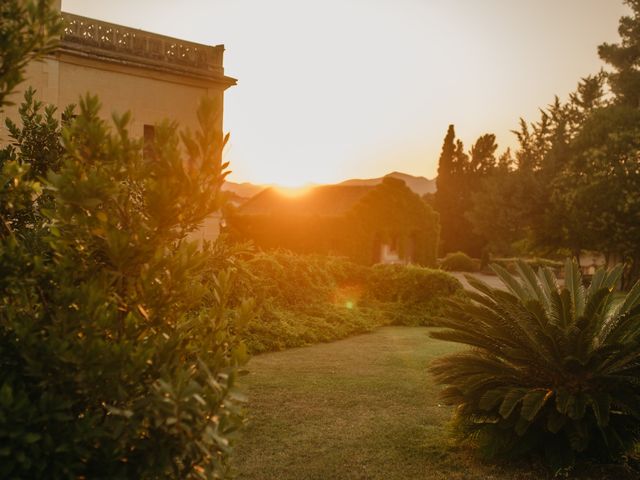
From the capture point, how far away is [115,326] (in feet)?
9.13

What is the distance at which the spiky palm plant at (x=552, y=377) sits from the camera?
4.97 meters

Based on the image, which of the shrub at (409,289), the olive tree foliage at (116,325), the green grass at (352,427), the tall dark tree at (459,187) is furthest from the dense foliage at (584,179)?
the olive tree foliage at (116,325)

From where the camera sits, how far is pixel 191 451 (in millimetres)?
2555

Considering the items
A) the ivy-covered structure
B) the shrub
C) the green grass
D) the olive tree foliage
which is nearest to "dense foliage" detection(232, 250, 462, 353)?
the shrub

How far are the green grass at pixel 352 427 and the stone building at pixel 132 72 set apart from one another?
38.4 feet

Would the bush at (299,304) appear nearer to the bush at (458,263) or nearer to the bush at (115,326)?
the bush at (115,326)

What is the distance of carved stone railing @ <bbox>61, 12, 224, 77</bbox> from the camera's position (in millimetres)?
18984

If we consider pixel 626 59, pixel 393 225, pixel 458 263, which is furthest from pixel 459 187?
pixel 393 225

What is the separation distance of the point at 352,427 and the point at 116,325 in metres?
4.36

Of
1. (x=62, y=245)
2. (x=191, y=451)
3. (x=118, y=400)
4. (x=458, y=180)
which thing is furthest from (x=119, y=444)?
(x=458, y=180)

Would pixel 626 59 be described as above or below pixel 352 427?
above

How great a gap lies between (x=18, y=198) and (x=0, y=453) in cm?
128

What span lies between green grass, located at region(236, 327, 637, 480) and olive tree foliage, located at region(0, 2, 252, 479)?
263 centimetres

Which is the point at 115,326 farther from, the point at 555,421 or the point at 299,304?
the point at 299,304
